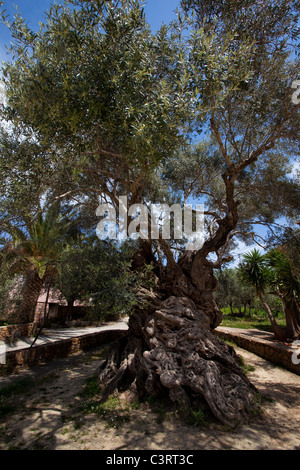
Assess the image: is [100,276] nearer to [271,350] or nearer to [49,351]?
[49,351]

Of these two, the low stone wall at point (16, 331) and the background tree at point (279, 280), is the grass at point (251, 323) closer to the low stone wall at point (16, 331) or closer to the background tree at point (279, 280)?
the background tree at point (279, 280)

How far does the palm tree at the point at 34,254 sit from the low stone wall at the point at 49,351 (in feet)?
9.43

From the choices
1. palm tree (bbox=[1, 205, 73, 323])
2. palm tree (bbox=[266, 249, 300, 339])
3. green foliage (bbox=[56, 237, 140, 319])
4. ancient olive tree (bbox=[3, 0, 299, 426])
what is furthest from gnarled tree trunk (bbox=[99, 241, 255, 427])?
palm tree (bbox=[1, 205, 73, 323])

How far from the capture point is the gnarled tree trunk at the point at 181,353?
589 cm

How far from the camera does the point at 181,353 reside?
22.0 feet

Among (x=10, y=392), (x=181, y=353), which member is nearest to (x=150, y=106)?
(x=181, y=353)

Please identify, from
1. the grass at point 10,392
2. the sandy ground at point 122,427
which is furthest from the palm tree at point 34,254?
the sandy ground at point 122,427

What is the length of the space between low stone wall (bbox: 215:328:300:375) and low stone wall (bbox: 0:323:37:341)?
1043 centimetres

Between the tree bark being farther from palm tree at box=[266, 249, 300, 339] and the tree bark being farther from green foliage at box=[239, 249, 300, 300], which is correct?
palm tree at box=[266, 249, 300, 339]

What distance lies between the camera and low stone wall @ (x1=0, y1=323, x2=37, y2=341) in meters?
12.8

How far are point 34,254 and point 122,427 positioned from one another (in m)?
9.89

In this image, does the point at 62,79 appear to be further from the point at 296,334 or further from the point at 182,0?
the point at 296,334
